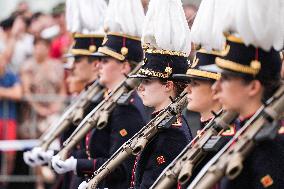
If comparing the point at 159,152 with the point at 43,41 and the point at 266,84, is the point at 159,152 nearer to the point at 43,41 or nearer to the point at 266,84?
the point at 266,84

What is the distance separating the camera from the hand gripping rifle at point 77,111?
11.9 metres

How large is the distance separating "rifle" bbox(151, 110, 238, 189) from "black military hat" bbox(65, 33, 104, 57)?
177 inches

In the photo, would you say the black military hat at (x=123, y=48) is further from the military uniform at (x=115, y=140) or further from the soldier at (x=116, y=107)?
the military uniform at (x=115, y=140)

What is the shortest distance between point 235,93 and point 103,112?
373 centimetres

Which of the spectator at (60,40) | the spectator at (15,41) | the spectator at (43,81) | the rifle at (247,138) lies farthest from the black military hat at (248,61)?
the spectator at (15,41)

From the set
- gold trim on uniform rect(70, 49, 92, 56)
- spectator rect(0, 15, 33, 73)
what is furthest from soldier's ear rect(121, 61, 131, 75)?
spectator rect(0, 15, 33, 73)

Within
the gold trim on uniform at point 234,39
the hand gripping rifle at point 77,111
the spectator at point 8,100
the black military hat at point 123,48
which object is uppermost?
the gold trim on uniform at point 234,39

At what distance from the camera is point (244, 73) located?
22.9ft

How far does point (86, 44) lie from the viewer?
40.5ft

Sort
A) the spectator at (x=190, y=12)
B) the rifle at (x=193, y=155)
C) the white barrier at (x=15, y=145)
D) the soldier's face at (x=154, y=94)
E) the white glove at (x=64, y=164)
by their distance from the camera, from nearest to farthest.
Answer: the rifle at (x=193, y=155)
the soldier's face at (x=154, y=94)
the spectator at (x=190, y=12)
the white glove at (x=64, y=164)
the white barrier at (x=15, y=145)

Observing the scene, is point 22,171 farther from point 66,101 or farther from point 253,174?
point 253,174

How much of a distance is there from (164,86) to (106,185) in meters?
1.48

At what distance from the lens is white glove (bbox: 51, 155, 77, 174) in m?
10.7

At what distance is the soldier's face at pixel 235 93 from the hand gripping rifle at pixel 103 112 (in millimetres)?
3399
